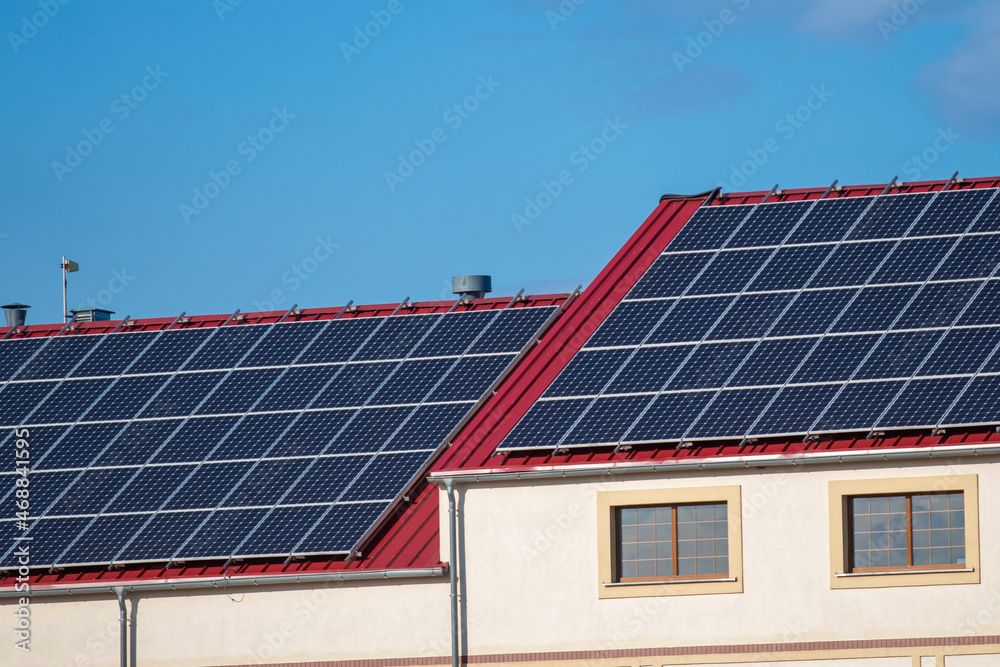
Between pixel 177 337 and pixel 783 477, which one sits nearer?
pixel 783 477

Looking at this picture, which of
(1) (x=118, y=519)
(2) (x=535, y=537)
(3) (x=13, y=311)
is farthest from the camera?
(3) (x=13, y=311)

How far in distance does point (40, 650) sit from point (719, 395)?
1497 centimetres

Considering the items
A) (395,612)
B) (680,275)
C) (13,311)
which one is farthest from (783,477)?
(13,311)

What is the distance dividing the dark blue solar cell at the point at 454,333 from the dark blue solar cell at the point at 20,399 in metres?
9.08

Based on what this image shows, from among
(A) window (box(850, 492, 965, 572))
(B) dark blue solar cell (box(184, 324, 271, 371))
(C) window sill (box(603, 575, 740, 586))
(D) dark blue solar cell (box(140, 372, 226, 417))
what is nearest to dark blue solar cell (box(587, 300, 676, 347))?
(C) window sill (box(603, 575, 740, 586))

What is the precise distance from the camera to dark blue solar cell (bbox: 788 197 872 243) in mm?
32625

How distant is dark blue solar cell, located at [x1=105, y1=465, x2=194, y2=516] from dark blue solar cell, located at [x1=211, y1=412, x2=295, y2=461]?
0.89m

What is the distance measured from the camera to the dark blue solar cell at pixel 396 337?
113ft

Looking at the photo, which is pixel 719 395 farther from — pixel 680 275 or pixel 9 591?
pixel 9 591

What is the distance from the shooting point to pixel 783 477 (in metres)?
28.6

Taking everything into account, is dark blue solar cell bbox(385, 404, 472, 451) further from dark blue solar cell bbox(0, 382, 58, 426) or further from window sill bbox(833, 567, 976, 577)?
dark blue solar cell bbox(0, 382, 58, 426)

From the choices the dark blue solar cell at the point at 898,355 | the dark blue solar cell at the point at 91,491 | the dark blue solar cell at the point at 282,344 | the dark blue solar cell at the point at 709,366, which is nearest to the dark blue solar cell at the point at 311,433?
the dark blue solar cell at the point at 282,344

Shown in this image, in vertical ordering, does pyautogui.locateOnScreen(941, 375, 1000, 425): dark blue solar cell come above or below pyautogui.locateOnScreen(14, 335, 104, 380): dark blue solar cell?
below

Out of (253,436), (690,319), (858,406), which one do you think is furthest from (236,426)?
(858,406)
